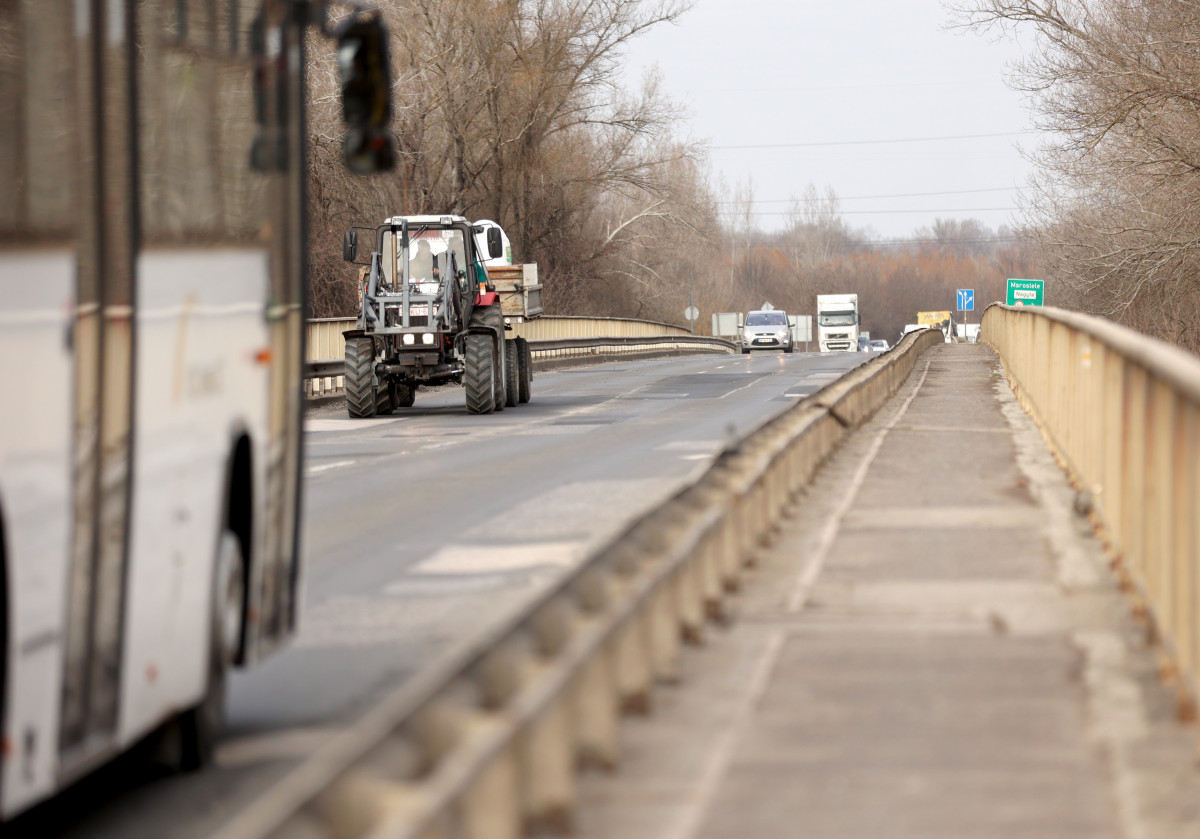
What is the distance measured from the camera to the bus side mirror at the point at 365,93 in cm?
709

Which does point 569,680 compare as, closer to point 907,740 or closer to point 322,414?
point 907,740

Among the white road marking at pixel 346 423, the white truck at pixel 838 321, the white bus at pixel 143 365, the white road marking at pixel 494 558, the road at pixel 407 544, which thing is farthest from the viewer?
the white truck at pixel 838 321

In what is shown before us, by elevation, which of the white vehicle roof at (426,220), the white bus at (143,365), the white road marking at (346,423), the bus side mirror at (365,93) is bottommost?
the white road marking at (346,423)

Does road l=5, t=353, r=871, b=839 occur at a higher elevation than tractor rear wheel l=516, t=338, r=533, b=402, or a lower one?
lower

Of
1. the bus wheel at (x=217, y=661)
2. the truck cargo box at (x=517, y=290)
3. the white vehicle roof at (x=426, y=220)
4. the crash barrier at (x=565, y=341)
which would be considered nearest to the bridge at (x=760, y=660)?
the bus wheel at (x=217, y=661)

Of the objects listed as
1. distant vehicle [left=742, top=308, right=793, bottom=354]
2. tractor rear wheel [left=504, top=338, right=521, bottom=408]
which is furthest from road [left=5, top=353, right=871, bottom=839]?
distant vehicle [left=742, top=308, right=793, bottom=354]

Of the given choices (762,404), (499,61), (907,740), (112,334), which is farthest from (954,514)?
(499,61)

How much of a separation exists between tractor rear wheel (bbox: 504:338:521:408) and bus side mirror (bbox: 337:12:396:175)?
72.6ft

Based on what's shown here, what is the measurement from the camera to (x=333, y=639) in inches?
358

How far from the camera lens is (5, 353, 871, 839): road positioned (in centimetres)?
640

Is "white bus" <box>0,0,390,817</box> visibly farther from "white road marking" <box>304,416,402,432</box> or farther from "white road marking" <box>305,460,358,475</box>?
"white road marking" <box>304,416,402,432</box>

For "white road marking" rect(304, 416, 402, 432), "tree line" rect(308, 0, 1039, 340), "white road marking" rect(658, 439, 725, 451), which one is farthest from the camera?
"tree line" rect(308, 0, 1039, 340)

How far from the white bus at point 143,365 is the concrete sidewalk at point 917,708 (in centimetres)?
147

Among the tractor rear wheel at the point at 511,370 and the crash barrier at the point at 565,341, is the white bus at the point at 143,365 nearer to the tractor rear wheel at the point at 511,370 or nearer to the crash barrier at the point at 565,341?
the crash barrier at the point at 565,341
